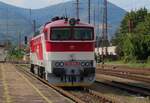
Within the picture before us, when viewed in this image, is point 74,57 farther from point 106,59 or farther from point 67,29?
point 106,59

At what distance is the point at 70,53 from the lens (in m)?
23.9

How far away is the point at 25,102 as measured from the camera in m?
18.1

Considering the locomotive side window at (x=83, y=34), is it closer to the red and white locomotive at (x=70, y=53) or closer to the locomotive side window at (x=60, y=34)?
the red and white locomotive at (x=70, y=53)

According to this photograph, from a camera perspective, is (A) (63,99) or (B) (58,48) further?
(B) (58,48)

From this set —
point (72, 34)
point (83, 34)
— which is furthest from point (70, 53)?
point (83, 34)

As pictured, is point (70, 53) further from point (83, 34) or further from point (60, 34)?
point (83, 34)

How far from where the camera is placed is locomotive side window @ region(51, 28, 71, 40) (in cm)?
2414

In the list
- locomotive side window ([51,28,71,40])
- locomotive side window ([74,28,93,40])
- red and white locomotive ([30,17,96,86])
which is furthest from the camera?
locomotive side window ([74,28,93,40])

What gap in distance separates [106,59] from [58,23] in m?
59.5

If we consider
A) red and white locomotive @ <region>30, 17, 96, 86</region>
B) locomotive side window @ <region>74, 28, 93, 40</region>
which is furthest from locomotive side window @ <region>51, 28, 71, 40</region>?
locomotive side window @ <region>74, 28, 93, 40</region>

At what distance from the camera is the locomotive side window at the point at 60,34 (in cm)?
2414

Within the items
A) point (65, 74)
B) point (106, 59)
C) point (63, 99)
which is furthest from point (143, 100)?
point (106, 59)

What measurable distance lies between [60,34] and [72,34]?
568mm

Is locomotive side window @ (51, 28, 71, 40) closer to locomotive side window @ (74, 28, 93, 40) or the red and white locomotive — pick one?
the red and white locomotive
